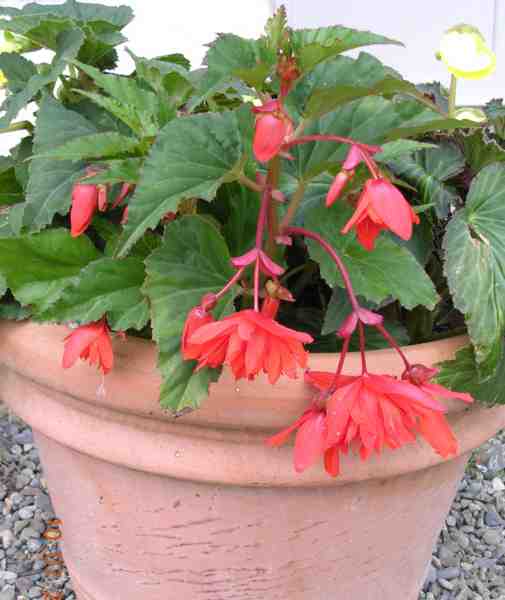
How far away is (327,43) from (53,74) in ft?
1.04

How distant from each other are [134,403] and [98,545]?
9.8 inches

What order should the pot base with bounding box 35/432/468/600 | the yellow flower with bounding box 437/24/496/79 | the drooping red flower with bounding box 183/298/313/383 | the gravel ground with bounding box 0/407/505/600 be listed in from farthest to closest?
the gravel ground with bounding box 0/407/505/600
the yellow flower with bounding box 437/24/496/79
the pot base with bounding box 35/432/468/600
the drooping red flower with bounding box 183/298/313/383

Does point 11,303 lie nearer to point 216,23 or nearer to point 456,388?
point 456,388

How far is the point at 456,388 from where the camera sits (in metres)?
0.67

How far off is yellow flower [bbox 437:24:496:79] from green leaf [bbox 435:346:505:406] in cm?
36

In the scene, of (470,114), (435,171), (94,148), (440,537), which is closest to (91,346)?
(94,148)

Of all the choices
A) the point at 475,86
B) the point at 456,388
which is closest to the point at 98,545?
the point at 456,388

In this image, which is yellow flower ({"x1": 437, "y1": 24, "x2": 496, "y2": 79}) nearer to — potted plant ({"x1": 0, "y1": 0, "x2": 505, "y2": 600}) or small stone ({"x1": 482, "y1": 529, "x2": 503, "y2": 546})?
potted plant ({"x1": 0, "y1": 0, "x2": 505, "y2": 600})

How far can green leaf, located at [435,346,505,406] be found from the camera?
66 cm

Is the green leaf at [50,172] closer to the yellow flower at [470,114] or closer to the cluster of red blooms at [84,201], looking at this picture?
the cluster of red blooms at [84,201]

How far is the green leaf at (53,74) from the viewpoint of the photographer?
0.79m

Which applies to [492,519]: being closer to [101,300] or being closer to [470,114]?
[470,114]

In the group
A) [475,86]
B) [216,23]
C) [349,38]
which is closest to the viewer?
[349,38]

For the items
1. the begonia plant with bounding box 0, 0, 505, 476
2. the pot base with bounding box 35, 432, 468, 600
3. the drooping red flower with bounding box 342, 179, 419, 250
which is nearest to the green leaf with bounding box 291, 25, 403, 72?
the begonia plant with bounding box 0, 0, 505, 476
